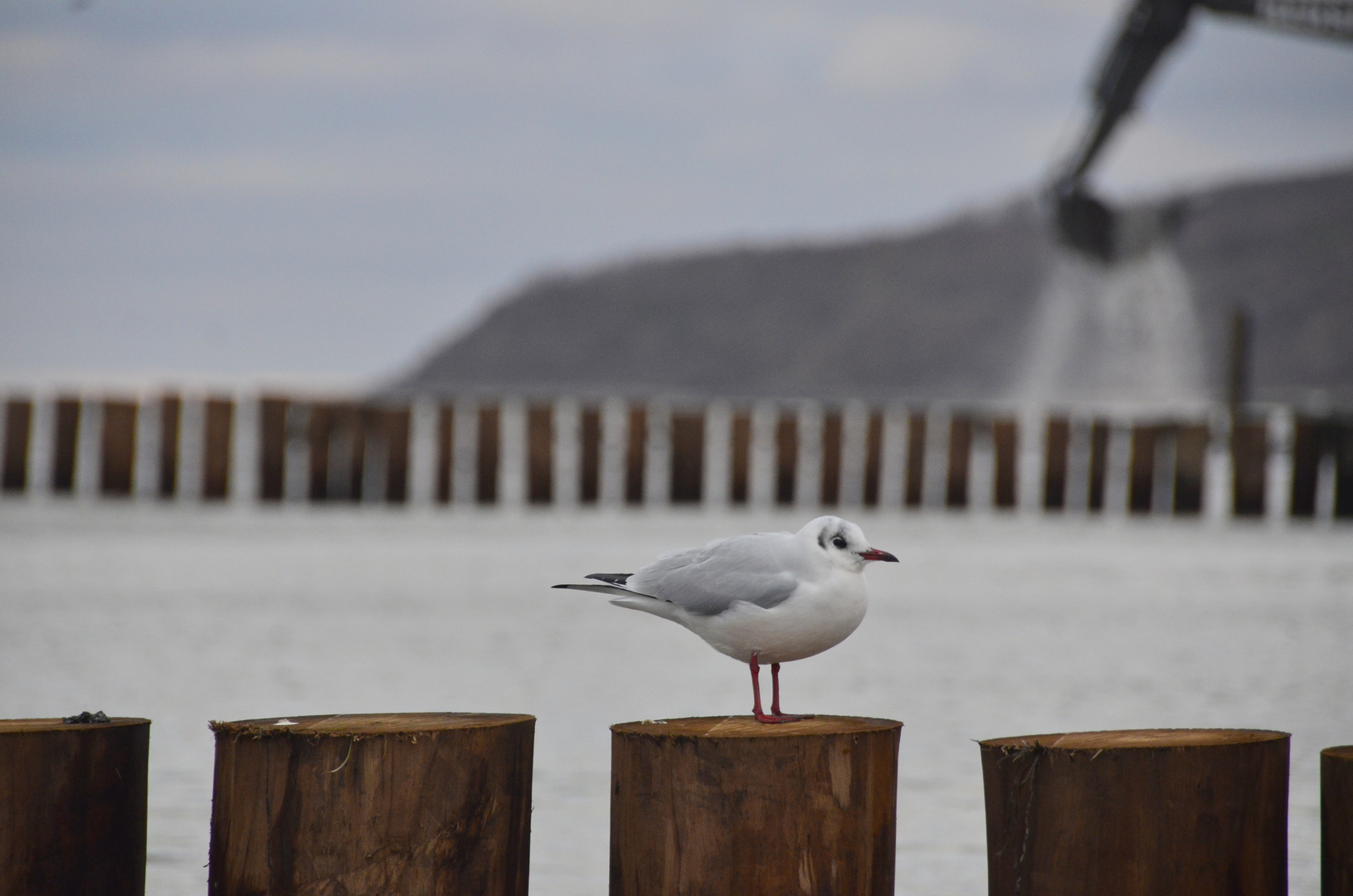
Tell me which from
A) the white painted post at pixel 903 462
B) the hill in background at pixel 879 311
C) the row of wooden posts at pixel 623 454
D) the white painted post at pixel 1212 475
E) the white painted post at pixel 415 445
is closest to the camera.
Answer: the white painted post at pixel 1212 475

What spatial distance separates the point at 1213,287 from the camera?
7875 centimetres

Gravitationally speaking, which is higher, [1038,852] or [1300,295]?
[1300,295]

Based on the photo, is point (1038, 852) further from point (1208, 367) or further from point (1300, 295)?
point (1300, 295)

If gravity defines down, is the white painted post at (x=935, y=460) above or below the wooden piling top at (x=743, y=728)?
above

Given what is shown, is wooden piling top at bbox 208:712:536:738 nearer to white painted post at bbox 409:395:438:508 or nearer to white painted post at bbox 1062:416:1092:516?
white painted post at bbox 409:395:438:508

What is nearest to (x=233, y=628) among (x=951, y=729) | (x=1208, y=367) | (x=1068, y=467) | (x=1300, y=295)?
(x=951, y=729)

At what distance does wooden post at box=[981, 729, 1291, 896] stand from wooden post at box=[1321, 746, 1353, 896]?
5.6 inches

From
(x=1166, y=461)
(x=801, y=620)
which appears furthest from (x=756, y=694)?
(x=1166, y=461)

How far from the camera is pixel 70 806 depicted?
3.94m

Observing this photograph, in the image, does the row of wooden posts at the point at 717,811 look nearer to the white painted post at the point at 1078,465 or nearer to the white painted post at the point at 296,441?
the white painted post at the point at 296,441

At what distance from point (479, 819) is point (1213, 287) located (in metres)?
78.9

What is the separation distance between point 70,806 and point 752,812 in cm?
148

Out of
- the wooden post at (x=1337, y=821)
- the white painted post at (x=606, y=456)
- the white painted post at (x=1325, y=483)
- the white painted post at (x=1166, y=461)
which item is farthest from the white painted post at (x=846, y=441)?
the wooden post at (x=1337, y=821)

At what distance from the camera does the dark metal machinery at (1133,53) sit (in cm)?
2842
